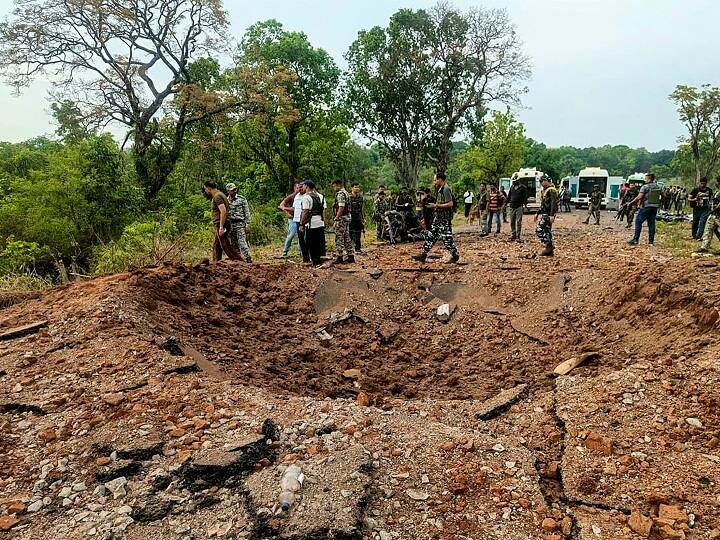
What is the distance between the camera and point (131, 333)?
4426 mm

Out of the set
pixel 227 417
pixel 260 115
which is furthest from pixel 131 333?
pixel 260 115

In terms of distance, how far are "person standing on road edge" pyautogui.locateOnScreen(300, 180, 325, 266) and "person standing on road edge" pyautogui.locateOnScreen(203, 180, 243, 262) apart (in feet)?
3.90

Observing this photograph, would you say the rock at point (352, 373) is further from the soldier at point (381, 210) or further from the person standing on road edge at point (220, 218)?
the soldier at point (381, 210)

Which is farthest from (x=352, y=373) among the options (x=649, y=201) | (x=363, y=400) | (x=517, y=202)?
(x=649, y=201)

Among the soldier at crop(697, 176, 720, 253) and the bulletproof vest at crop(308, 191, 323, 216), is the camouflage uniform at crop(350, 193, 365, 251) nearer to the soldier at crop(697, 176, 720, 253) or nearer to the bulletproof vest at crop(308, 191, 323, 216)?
the bulletproof vest at crop(308, 191, 323, 216)

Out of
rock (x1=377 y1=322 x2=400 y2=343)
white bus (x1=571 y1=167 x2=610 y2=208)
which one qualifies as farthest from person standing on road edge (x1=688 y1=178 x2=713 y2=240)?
white bus (x1=571 y1=167 x2=610 y2=208)

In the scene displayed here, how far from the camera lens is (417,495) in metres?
2.69

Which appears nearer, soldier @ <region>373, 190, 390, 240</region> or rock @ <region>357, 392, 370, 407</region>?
rock @ <region>357, 392, 370, 407</region>

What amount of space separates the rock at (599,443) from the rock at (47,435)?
3.52 meters

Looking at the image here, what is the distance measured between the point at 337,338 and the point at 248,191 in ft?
64.0

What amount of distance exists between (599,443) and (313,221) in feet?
19.0

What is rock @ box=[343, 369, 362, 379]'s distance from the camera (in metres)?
Answer: 4.83

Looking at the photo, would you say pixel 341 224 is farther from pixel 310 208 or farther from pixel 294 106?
pixel 294 106

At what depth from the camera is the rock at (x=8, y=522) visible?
2.54m
